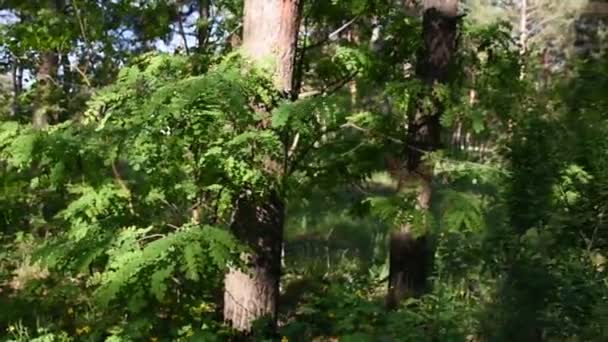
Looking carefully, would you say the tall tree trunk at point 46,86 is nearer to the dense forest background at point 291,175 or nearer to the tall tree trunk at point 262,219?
the dense forest background at point 291,175

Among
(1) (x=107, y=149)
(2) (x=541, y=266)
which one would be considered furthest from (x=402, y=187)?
(1) (x=107, y=149)

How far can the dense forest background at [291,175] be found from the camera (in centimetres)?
362

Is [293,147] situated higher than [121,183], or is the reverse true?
[293,147]

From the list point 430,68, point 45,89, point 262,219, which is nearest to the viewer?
point 262,219

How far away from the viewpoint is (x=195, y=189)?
151 inches

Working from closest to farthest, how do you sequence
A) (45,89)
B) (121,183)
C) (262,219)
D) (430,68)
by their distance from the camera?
(121,183) → (262,219) → (430,68) → (45,89)

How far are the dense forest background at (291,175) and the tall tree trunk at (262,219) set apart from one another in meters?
0.01

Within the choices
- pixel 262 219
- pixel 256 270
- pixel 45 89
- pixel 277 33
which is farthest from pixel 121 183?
pixel 45 89

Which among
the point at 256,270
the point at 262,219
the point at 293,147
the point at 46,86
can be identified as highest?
the point at 46,86

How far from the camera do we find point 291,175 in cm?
430

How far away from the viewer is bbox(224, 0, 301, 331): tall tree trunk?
425cm

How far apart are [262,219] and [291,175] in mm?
375

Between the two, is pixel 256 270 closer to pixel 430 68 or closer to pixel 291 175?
pixel 291 175

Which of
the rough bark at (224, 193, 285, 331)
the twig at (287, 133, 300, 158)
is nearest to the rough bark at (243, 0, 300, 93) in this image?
the twig at (287, 133, 300, 158)
